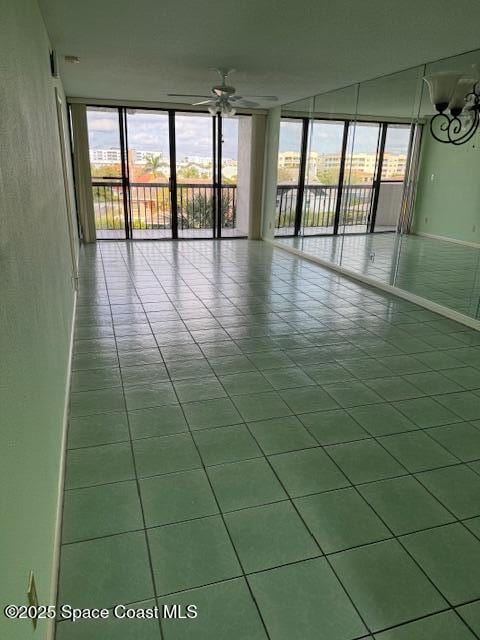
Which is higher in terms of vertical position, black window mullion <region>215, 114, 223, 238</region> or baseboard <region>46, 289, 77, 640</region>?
black window mullion <region>215, 114, 223, 238</region>

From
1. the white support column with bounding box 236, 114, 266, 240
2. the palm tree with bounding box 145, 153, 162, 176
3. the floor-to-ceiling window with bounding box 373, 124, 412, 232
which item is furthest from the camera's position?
the white support column with bounding box 236, 114, 266, 240

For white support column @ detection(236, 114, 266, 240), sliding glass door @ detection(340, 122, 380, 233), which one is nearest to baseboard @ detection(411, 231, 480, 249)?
sliding glass door @ detection(340, 122, 380, 233)

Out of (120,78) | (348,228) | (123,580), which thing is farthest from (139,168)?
(123,580)

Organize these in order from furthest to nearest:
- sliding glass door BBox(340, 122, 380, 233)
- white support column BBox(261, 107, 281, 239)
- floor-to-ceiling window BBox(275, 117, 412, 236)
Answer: white support column BBox(261, 107, 281, 239) → sliding glass door BBox(340, 122, 380, 233) → floor-to-ceiling window BBox(275, 117, 412, 236)

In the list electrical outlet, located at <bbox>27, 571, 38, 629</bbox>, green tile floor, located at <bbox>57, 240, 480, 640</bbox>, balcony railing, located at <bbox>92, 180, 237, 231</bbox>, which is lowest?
green tile floor, located at <bbox>57, 240, 480, 640</bbox>

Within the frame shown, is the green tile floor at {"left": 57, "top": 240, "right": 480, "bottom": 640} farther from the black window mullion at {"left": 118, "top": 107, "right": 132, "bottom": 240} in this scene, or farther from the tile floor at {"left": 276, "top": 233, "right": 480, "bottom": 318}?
the black window mullion at {"left": 118, "top": 107, "right": 132, "bottom": 240}

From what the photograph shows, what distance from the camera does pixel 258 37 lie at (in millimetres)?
3633

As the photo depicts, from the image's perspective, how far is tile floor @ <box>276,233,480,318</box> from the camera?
435 centimetres

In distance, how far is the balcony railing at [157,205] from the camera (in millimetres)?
8109

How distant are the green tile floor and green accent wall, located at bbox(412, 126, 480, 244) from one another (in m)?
1.09

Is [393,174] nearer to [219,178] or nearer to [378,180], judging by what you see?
[378,180]

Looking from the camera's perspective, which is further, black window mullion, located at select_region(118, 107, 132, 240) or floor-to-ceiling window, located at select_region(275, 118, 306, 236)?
black window mullion, located at select_region(118, 107, 132, 240)

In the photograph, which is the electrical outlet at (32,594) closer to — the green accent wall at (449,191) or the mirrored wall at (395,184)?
the mirrored wall at (395,184)

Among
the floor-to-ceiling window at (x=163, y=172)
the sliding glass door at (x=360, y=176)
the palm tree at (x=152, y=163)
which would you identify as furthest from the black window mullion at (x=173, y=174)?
the sliding glass door at (x=360, y=176)
